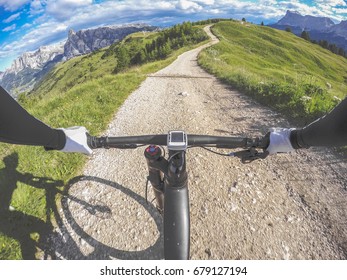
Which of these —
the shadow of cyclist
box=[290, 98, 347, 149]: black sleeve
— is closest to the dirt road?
the shadow of cyclist

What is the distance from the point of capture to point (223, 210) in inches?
175

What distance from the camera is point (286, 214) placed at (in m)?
4.26

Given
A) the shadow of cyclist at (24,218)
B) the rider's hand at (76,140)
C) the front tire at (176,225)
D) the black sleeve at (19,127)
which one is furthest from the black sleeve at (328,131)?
the shadow of cyclist at (24,218)

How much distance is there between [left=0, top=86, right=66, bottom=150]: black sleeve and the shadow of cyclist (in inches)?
109

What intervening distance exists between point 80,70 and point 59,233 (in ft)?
517

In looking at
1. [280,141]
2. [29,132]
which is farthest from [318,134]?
[29,132]

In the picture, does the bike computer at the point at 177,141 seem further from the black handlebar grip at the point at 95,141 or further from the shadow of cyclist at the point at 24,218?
the shadow of cyclist at the point at 24,218

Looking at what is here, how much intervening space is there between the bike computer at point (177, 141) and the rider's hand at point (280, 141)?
0.92 metres

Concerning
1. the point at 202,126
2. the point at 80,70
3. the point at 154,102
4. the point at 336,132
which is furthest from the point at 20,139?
the point at 80,70

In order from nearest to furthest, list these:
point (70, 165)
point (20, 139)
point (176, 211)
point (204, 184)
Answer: point (20, 139) → point (176, 211) → point (204, 184) → point (70, 165)

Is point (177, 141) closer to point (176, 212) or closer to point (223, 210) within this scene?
point (176, 212)

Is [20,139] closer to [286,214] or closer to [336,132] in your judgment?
[336,132]

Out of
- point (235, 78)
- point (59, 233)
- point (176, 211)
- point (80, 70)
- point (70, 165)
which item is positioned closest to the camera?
point (176, 211)
